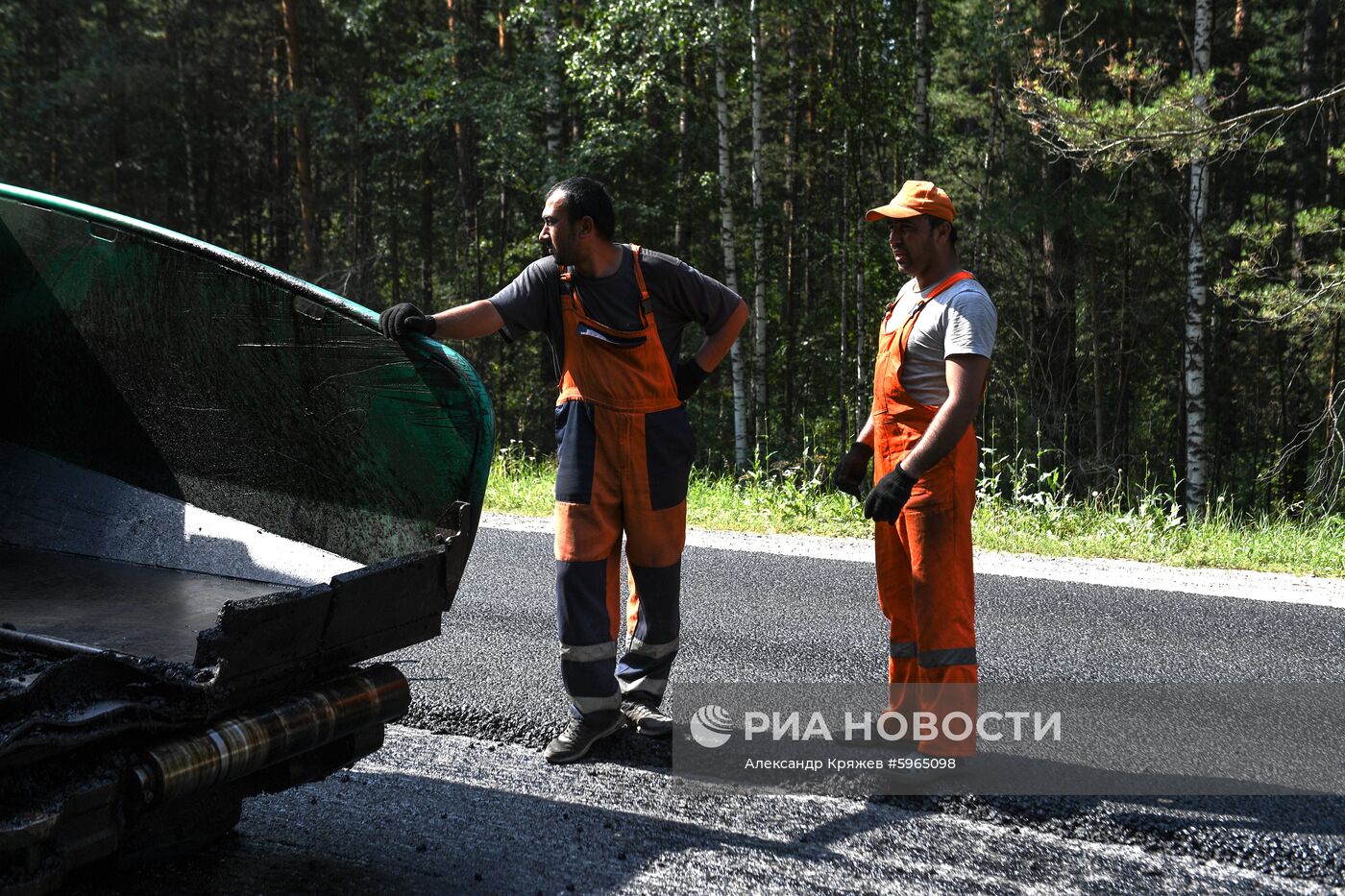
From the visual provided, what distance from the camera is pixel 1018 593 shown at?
5551 mm

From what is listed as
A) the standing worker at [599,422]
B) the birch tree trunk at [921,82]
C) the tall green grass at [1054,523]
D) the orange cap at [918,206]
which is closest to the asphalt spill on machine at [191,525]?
the standing worker at [599,422]

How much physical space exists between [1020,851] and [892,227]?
1.89 meters

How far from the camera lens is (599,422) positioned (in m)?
3.62

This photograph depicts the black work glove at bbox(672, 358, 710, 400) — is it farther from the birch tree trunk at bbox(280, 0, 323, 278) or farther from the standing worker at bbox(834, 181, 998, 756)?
the birch tree trunk at bbox(280, 0, 323, 278)

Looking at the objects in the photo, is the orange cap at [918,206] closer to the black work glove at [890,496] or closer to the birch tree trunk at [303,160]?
the black work glove at [890,496]

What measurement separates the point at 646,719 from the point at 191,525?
→ 1.64 m

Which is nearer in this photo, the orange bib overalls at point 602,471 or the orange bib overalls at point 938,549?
the orange bib overalls at point 938,549

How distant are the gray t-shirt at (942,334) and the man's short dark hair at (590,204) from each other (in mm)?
995

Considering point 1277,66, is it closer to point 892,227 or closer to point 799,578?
point 799,578

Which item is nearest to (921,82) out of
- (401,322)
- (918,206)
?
(918,206)

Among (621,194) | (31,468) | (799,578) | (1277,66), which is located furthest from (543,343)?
(31,468)

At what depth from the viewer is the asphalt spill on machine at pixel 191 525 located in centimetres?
207

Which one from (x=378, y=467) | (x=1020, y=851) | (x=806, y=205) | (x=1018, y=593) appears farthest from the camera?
(x=806, y=205)

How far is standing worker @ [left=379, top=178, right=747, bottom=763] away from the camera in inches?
141
